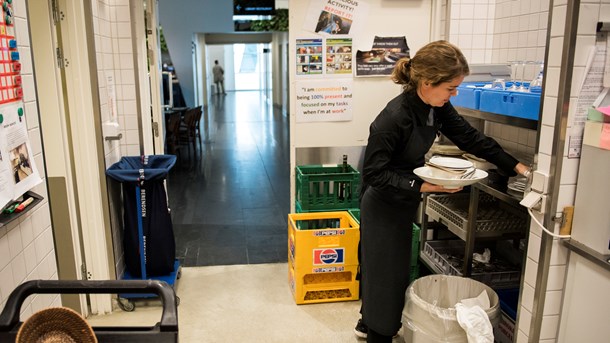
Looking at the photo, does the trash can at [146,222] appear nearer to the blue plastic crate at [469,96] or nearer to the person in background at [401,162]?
the person in background at [401,162]

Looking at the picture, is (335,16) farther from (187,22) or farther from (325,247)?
(187,22)

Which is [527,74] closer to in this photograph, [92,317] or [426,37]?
[426,37]

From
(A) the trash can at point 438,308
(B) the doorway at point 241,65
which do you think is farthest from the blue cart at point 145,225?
(B) the doorway at point 241,65

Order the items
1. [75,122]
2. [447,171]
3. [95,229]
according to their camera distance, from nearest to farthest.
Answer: [447,171]
[75,122]
[95,229]

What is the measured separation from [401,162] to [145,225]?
70.3 inches

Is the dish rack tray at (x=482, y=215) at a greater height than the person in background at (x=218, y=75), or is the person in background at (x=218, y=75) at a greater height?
the person in background at (x=218, y=75)

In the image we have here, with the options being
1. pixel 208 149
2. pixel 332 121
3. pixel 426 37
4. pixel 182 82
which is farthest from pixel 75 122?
pixel 182 82

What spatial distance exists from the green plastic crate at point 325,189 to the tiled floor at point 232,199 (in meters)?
0.70

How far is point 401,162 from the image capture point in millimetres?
2230

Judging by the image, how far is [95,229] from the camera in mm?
2930

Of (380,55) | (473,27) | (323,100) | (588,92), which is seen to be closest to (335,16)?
(380,55)

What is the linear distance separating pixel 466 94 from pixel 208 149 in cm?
668

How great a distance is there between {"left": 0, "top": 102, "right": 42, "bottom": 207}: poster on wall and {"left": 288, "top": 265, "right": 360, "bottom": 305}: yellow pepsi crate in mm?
1866

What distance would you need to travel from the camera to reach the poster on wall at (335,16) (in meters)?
3.46
